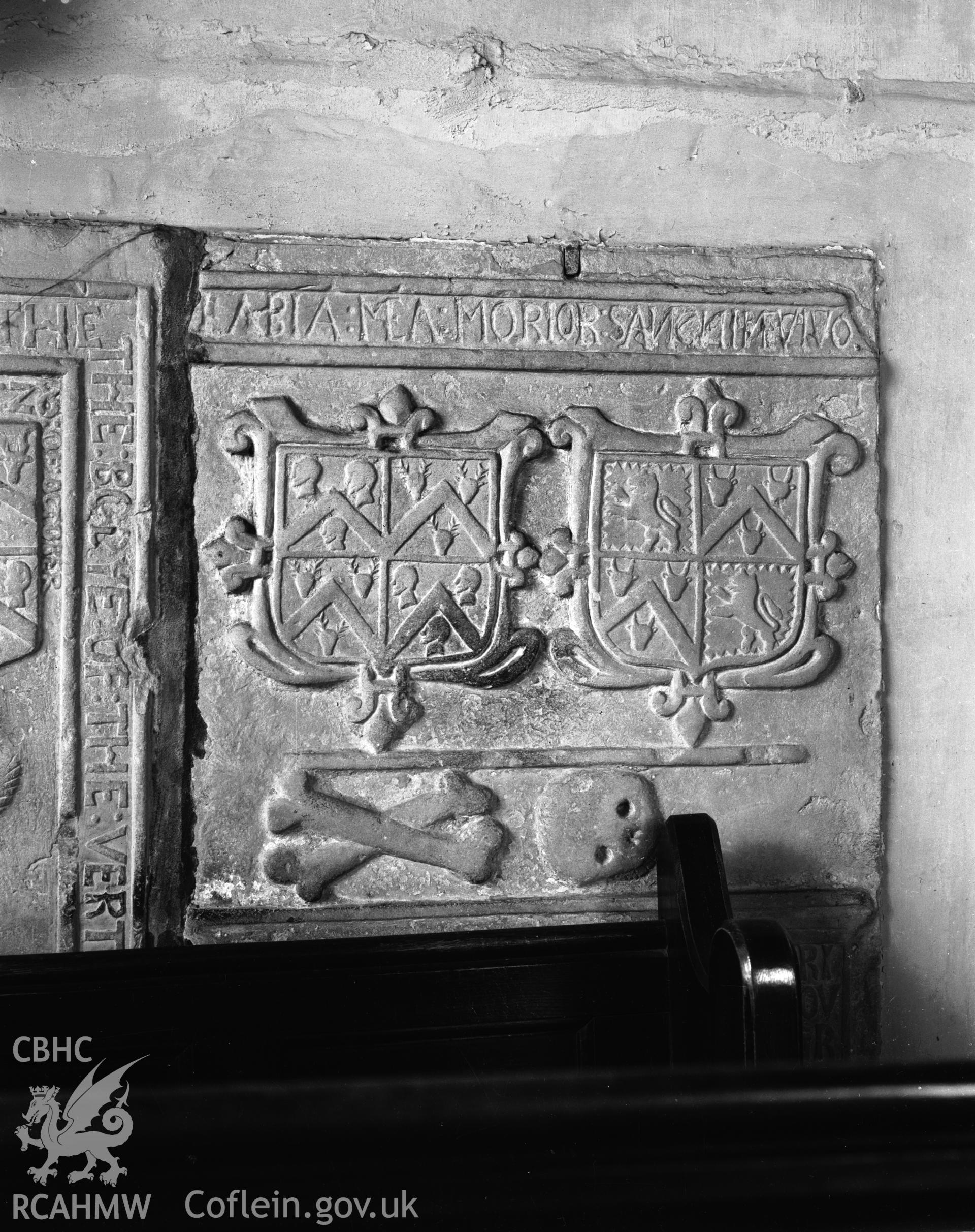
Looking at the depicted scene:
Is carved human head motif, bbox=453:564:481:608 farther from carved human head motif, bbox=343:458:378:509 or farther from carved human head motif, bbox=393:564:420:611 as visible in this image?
carved human head motif, bbox=343:458:378:509

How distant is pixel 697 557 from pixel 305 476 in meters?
0.86

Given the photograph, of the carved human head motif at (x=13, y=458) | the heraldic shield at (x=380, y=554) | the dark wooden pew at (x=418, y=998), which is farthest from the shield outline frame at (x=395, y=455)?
the dark wooden pew at (x=418, y=998)

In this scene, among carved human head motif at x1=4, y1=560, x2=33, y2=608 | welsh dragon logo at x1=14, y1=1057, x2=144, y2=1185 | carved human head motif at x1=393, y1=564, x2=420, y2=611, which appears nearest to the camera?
welsh dragon logo at x1=14, y1=1057, x2=144, y2=1185

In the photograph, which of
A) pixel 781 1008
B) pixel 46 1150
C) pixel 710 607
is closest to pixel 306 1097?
pixel 46 1150

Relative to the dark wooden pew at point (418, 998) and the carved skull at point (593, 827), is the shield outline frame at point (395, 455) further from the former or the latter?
the dark wooden pew at point (418, 998)

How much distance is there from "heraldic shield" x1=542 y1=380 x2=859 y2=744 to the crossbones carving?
1.25 feet

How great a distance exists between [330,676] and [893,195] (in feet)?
5.45

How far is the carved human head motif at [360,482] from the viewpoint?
7.18 ft

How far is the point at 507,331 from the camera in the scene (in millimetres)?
2238

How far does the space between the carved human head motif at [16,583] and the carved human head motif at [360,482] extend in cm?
67

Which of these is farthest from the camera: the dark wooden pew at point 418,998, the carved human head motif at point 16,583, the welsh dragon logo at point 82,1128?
the carved human head motif at point 16,583

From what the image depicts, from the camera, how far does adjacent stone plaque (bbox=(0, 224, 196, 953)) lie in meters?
2.10

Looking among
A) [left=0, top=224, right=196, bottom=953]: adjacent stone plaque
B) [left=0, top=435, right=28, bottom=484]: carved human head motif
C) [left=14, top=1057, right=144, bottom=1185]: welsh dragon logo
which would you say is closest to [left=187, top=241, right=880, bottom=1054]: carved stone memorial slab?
[left=0, top=224, right=196, bottom=953]: adjacent stone plaque

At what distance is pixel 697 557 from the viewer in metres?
2.25
